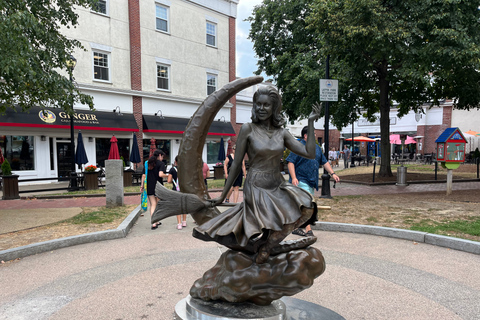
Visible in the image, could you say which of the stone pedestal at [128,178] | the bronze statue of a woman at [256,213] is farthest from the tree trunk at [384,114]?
the bronze statue of a woman at [256,213]

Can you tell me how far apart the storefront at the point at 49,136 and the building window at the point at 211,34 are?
9.01m

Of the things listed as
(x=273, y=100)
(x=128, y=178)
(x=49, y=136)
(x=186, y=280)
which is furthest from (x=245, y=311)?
(x=49, y=136)

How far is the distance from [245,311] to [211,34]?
23161mm

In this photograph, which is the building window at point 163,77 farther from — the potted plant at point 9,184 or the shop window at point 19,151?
the potted plant at point 9,184

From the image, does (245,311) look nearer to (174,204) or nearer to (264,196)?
(264,196)

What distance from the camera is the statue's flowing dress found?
2699 millimetres

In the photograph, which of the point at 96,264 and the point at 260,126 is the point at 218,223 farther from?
the point at 96,264

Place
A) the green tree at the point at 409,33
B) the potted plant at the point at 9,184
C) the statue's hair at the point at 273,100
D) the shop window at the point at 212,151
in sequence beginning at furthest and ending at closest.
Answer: the shop window at the point at 212,151, the potted plant at the point at 9,184, the green tree at the point at 409,33, the statue's hair at the point at 273,100

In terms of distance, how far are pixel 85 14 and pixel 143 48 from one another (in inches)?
143

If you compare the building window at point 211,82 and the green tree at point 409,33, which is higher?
the building window at point 211,82

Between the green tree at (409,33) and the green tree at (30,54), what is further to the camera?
the green tree at (409,33)

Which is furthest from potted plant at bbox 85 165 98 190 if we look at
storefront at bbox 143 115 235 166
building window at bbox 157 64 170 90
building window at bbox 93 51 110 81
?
building window at bbox 157 64 170 90

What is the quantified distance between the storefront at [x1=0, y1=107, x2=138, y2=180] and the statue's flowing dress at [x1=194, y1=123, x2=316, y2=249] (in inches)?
599

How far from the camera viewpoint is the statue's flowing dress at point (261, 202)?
2699 mm
